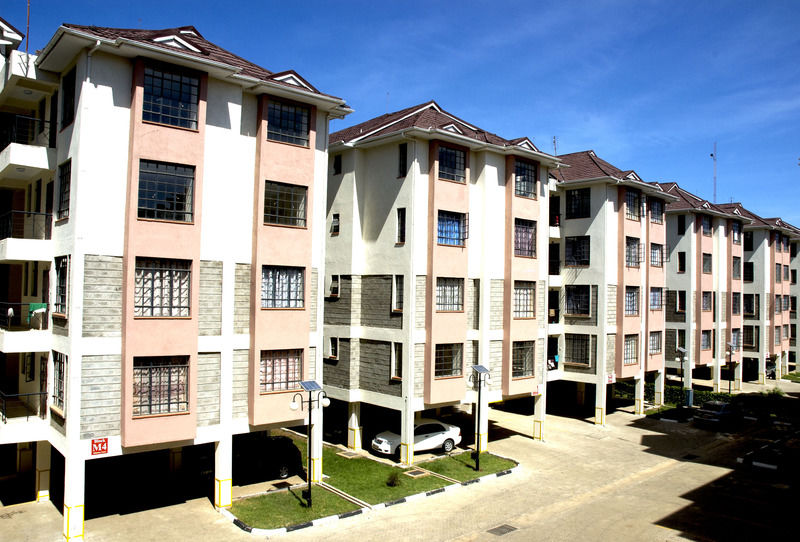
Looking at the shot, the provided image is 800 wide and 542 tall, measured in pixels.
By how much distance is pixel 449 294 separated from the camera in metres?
28.9

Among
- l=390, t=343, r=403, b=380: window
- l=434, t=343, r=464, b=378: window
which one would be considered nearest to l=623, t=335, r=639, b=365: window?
l=434, t=343, r=464, b=378: window

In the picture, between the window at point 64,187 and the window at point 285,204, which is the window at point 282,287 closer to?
the window at point 285,204

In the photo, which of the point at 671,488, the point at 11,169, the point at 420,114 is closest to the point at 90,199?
the point at 11,169

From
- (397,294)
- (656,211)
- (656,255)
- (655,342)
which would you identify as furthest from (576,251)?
(397,294)

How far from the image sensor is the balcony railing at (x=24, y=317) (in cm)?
2148

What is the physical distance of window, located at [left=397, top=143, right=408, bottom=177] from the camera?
2839cm

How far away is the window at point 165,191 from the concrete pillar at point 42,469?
9910 millimetres

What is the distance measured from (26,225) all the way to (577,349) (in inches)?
1242

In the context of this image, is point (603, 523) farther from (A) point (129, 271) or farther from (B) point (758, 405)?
(B) point (758, 405)

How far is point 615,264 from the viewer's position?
127 ft

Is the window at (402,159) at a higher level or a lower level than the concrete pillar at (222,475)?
higher

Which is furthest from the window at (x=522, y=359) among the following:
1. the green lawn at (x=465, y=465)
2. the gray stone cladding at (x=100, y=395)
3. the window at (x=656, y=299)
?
the gray stone cladding at (x=100, y=395)

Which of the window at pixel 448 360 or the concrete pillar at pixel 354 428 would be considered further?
the concrete pillar at pixel 354 428

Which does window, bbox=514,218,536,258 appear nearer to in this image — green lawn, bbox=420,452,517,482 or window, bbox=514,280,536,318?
window, bbox=514,280,536,318
